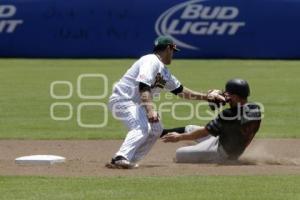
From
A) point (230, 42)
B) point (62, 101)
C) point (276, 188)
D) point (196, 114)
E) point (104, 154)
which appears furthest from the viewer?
point (230, 42)

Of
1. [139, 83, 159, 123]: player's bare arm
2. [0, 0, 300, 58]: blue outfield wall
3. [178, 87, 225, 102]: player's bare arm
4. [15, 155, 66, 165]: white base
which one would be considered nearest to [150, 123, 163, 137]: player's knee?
[139, 83, 159, 123]: player's bare arm

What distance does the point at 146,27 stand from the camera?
3559 centimetres

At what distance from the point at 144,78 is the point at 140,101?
452 mm

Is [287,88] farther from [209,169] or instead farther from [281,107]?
[209,169]

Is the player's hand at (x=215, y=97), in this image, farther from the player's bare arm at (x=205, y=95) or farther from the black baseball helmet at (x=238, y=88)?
the black baseball helmet at (x=238, y=88)

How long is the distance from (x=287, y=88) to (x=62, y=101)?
6267mm

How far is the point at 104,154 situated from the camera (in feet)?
40.7

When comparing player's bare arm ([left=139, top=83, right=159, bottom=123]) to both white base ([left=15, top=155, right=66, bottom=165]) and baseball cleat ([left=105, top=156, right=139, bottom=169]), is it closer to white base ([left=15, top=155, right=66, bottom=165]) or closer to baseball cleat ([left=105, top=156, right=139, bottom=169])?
baseball cleat ([left=105, top=156, right=139, bottom=169])

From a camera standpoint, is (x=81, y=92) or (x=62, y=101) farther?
(x=81, y=92)

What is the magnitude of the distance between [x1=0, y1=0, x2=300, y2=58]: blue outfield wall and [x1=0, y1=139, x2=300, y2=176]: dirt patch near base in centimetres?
2159

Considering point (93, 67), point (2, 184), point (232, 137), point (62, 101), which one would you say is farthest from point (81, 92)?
point (2, 184)

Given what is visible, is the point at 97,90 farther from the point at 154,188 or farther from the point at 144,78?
the point at 154,188

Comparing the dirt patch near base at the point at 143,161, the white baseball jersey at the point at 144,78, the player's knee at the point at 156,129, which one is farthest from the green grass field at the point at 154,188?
the white baseball jersey at the point at 144,78

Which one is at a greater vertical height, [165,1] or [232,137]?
[165,1]
